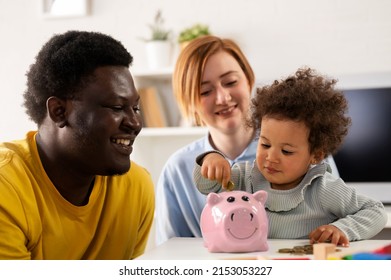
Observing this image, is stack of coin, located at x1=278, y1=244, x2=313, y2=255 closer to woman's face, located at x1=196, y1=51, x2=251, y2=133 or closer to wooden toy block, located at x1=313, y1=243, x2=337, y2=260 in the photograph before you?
wooden toy block, located at x1=313, y1=243, x2=337, y2=260

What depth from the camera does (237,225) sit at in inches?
28.5

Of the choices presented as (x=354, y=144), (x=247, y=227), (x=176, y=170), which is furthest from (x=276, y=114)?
(x=354, y=144)

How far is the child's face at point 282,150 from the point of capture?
80cm

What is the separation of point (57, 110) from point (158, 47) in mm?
973

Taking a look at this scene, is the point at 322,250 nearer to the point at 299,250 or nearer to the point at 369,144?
the point at 299,250

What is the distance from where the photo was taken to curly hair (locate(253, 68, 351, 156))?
81 centimetres

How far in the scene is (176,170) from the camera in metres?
1.06

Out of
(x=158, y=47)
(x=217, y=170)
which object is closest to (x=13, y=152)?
(x=217, y=170)

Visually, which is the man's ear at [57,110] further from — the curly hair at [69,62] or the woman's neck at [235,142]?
the woman's neck at [235,142]

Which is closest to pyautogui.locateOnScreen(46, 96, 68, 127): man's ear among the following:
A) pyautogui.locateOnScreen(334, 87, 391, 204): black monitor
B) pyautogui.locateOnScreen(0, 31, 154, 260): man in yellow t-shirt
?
pyautogui.locateOnScreen(0, 31, 154, 260): man in yellow t-shirt

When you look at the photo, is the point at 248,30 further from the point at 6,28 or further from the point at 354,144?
the point at 6,28

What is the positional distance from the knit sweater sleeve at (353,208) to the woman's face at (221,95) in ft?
0.82

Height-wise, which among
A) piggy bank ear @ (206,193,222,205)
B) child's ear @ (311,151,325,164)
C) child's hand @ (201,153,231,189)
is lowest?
piggy bank ear @ (206,193,222,205)
